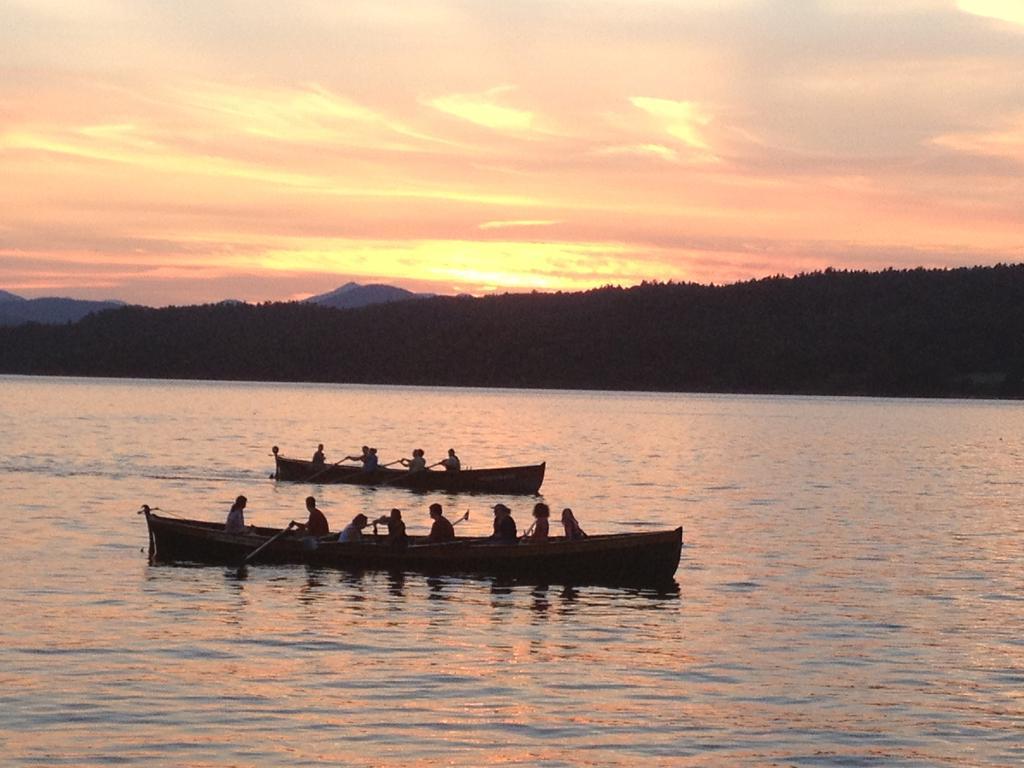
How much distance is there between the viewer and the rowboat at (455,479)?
58750 mm

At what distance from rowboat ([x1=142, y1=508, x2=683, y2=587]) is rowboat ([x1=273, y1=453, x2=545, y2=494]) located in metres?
24.7

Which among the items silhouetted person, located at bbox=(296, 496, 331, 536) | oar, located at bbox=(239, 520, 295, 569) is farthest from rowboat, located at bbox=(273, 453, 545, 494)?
oar, located at bbox=(239, 520, 295, 569)

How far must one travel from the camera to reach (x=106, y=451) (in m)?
86.4

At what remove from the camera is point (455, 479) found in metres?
58.9

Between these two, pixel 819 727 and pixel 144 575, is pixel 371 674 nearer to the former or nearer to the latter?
pixel 819 727

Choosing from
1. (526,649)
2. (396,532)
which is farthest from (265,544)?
(526,649)

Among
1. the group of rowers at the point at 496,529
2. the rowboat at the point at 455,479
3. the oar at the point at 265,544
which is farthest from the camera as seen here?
the rowboat at the point at 455,479

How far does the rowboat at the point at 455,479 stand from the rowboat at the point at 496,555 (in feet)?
81.1

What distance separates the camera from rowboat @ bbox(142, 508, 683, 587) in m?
31.8

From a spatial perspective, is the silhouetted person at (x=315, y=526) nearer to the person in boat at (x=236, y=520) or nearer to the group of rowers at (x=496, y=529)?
the group of rowers at (x=496, y=529)

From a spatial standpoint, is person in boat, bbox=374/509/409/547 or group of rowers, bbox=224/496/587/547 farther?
person in boat, bbox=374/509/409/547

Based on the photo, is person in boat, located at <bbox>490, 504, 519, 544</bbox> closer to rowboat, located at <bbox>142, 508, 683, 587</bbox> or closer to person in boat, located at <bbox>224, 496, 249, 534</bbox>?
rowboat, located at <bbox>142, 508, 683, 587</bbox>

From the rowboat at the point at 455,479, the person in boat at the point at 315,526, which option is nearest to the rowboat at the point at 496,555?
the person in boat at the point at 315,526

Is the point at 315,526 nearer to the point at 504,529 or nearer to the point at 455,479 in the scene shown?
the point at 504,529
